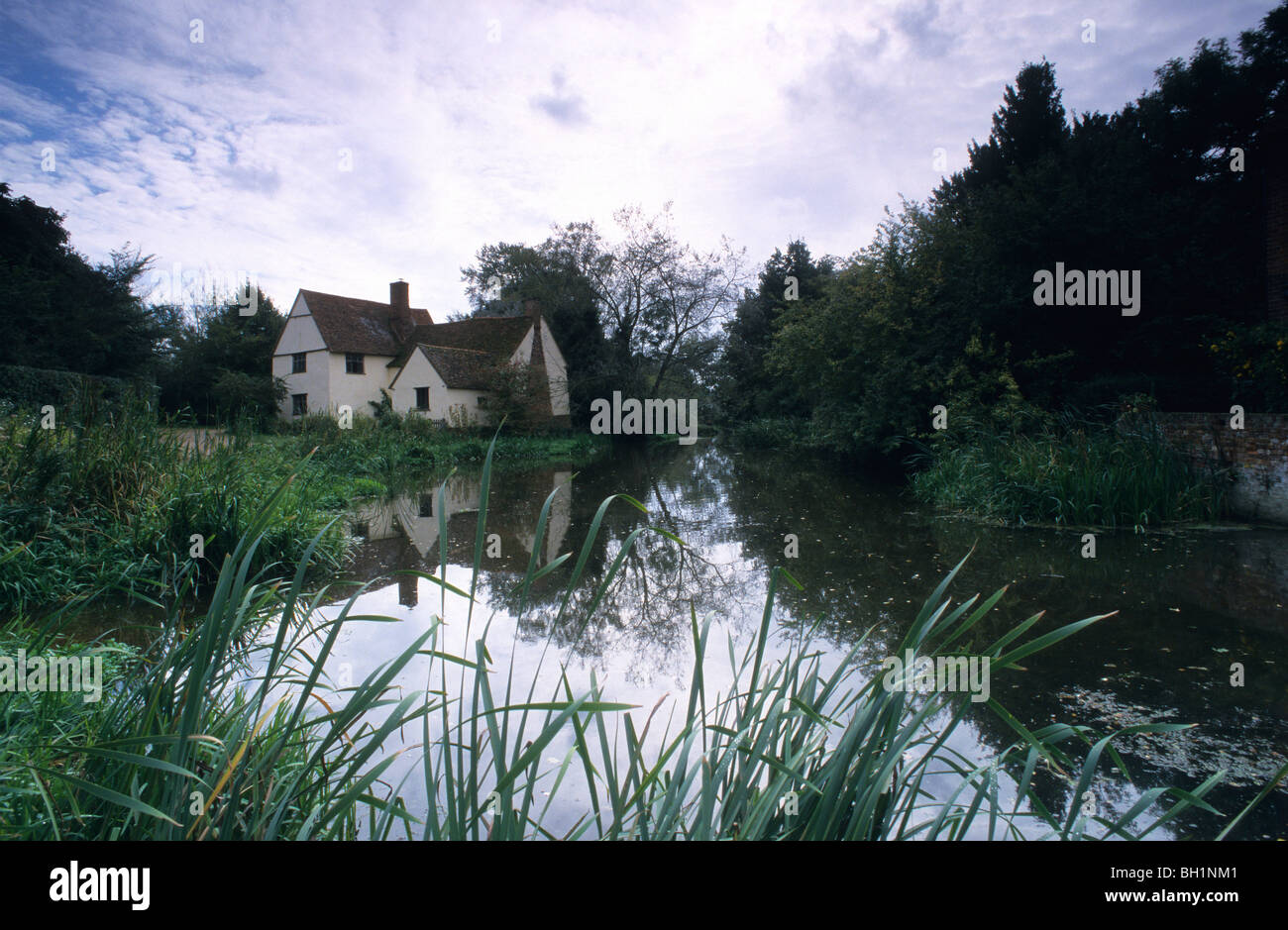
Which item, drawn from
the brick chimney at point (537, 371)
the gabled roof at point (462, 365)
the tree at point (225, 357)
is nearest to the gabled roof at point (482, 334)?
the brick chimney at point (537, 371)

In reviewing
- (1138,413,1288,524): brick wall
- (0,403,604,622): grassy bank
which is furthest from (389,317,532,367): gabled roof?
(1138,413,1288,524): brick wall

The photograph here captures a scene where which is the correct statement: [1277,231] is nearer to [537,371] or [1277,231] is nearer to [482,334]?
[537,371]

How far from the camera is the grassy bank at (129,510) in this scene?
489cm

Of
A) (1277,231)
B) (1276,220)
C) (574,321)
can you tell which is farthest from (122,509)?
(574,321)

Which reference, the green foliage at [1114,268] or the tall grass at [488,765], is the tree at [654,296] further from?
the tall grass at [488,765]

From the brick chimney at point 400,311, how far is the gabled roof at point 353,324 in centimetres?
29

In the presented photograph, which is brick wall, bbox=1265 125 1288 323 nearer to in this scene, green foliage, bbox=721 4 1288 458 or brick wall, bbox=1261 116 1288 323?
brick wall, bbox=1261 116 1288 323

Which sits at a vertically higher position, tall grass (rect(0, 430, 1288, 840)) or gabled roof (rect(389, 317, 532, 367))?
gabled roof (rect(389, 317, 532, 367))

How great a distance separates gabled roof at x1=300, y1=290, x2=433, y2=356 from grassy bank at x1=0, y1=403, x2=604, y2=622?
24.7 m

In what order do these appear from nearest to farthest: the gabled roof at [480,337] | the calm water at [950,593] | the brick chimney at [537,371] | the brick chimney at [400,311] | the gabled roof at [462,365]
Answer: the calm water at [950,593] → the brick chimney at [537,371] → the gabled roof at [462,365] → the gabled roof at [480,337] → the brick chimney at [400,311]

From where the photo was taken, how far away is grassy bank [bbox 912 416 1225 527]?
8438 mm

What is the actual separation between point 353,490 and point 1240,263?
611 inches
